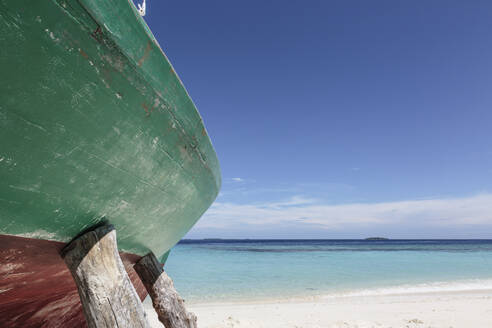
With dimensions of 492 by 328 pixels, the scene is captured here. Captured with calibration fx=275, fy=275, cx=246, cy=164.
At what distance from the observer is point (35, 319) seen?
2154 millimetres

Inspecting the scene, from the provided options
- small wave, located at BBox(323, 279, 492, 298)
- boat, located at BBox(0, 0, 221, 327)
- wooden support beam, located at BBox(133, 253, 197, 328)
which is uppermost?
boat, located at BBox(0, 0, 221, 327)

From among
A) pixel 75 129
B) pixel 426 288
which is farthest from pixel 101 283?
pixel 426 288

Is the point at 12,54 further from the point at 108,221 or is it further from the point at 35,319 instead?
the point at 35,319

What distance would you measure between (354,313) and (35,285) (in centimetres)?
687

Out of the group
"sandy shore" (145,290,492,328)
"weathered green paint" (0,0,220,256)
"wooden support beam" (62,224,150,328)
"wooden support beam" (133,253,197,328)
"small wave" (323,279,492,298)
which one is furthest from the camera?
"small wave" (323,279,492,298)

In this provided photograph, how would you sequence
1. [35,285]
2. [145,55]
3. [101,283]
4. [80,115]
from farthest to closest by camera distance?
[35,285], [101,283], [145,55], [80,115]

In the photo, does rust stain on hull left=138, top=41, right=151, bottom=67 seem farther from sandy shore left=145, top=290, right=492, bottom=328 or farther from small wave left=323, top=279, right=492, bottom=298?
small wave left=323, top=279, right=492, bottom=298

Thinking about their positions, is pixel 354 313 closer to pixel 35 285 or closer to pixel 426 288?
pixel 426 288

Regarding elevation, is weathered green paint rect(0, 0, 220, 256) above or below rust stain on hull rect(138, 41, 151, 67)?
below

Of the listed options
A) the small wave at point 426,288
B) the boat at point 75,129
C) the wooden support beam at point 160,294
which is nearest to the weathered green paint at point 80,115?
the boat at point 75,129

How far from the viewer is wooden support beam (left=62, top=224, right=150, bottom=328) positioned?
4.41 ft

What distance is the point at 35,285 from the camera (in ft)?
5.42

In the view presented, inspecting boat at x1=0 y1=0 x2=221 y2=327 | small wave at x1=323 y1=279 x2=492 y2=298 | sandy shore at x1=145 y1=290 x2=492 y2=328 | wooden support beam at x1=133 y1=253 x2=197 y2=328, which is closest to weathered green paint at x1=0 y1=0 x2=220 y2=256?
boat at x1=0 y1=0 x2=221 y2=327

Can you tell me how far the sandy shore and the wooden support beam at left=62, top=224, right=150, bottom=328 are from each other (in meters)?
4.71
